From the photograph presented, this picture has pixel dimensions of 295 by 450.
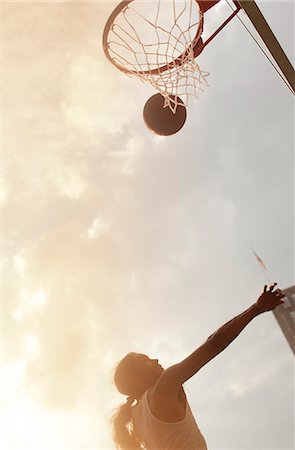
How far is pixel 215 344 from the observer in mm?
2107

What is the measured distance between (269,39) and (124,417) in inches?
166

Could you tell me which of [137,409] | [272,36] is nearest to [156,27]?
[272,36]

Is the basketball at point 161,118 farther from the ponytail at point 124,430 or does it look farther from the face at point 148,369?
the ponytail at point 124,430

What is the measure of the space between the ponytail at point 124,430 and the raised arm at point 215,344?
74cm

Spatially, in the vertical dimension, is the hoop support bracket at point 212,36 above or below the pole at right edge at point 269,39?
above

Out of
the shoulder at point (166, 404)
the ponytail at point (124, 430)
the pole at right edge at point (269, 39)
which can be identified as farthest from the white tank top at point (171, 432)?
the pole at right edge at point (269, 39)

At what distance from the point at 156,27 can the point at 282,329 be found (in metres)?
50.5

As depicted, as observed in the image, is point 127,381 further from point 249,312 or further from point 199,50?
point 199,50

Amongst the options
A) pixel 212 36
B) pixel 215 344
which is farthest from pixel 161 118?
pixel 215 344

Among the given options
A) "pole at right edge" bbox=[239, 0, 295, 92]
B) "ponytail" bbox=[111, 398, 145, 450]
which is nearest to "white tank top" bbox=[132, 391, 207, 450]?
"ponytail" bbox=[111, 398, 145, 450]

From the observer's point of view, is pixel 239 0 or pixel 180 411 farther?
pixel 239 0

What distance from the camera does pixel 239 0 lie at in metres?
4.17

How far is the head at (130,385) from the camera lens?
2.55m

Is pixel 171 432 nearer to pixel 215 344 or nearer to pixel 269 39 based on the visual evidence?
pixel 215 344
